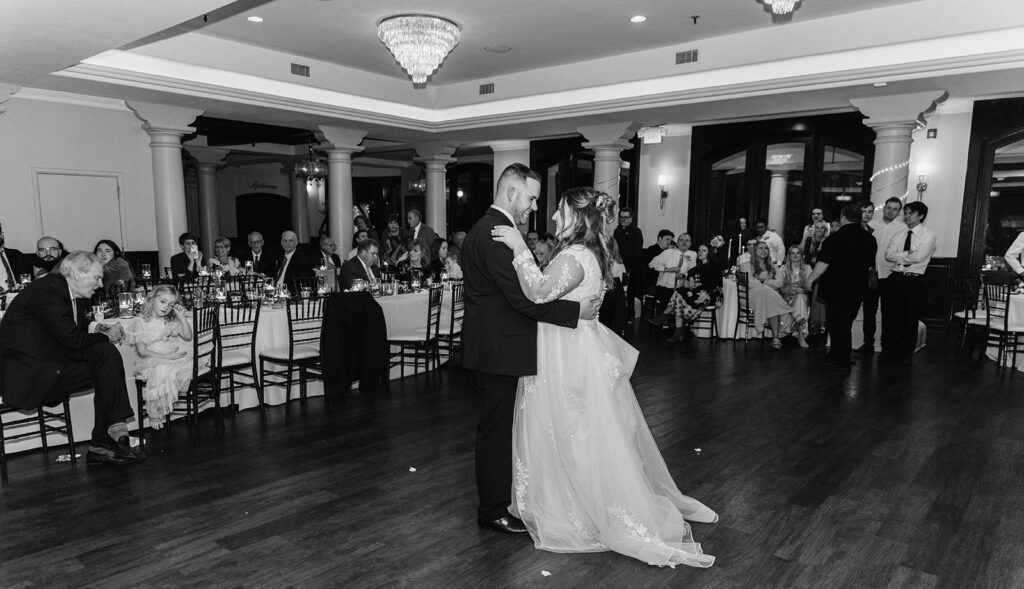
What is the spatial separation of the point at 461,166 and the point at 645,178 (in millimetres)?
5938

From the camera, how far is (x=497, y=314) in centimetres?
283

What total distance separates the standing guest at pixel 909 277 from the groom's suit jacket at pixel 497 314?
17.9 ft

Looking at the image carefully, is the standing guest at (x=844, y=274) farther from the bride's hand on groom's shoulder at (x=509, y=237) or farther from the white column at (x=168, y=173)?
the white column at (x=168, y=173)

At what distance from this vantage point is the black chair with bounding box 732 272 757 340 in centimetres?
773

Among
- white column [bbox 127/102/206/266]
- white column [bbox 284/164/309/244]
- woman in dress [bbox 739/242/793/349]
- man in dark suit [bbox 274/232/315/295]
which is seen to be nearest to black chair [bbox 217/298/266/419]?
man in dark suit [bbox 274/232/315/295]

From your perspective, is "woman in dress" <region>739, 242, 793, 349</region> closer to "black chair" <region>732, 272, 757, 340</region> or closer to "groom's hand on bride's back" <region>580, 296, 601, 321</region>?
"black chair" <region>732, 272, 757, 340</region>

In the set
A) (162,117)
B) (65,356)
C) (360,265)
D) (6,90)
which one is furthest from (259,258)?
(65,356)

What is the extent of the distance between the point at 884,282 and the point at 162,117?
901cm

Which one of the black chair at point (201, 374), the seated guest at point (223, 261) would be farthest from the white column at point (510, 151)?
the black chair at point (201, 374)

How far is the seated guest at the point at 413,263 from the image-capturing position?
7.91m

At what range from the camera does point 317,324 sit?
5469mm

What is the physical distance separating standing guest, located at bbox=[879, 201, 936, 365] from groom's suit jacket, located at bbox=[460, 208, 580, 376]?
546 centimetres

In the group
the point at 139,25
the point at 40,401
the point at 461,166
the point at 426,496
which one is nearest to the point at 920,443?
the point at 426,496

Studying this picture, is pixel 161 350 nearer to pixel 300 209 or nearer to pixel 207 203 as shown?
pixel 207 203
